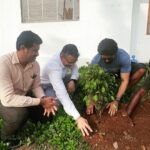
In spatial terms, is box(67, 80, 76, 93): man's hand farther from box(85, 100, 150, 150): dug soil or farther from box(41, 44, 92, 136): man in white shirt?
box(85, 100, 150, 150): dug soil

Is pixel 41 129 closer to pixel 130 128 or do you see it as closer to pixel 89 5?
pixel 130 128

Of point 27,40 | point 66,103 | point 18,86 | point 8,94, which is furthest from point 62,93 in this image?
point 27,40

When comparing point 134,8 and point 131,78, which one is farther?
point 134,8

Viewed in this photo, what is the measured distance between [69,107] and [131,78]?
61.0 inches

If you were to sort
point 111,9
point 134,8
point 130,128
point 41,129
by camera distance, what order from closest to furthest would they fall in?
point 130,128
point 41,129
point 111,9
point 134,8

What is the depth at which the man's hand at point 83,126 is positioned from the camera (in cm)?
354

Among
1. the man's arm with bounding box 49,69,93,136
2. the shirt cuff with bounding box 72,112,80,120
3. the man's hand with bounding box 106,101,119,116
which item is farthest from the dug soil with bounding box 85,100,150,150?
the shirt cuff with bounding box 72,112,80,120

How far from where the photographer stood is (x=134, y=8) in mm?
7695

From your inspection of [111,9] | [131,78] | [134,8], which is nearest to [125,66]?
[131,78]

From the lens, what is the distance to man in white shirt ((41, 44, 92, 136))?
360cm

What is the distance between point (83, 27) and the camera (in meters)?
7.41

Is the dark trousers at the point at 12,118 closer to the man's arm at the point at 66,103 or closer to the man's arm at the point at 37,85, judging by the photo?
the man's arm at the point at 37,85

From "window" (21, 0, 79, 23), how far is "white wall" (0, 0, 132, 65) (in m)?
0.12

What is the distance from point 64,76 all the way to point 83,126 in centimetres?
99
